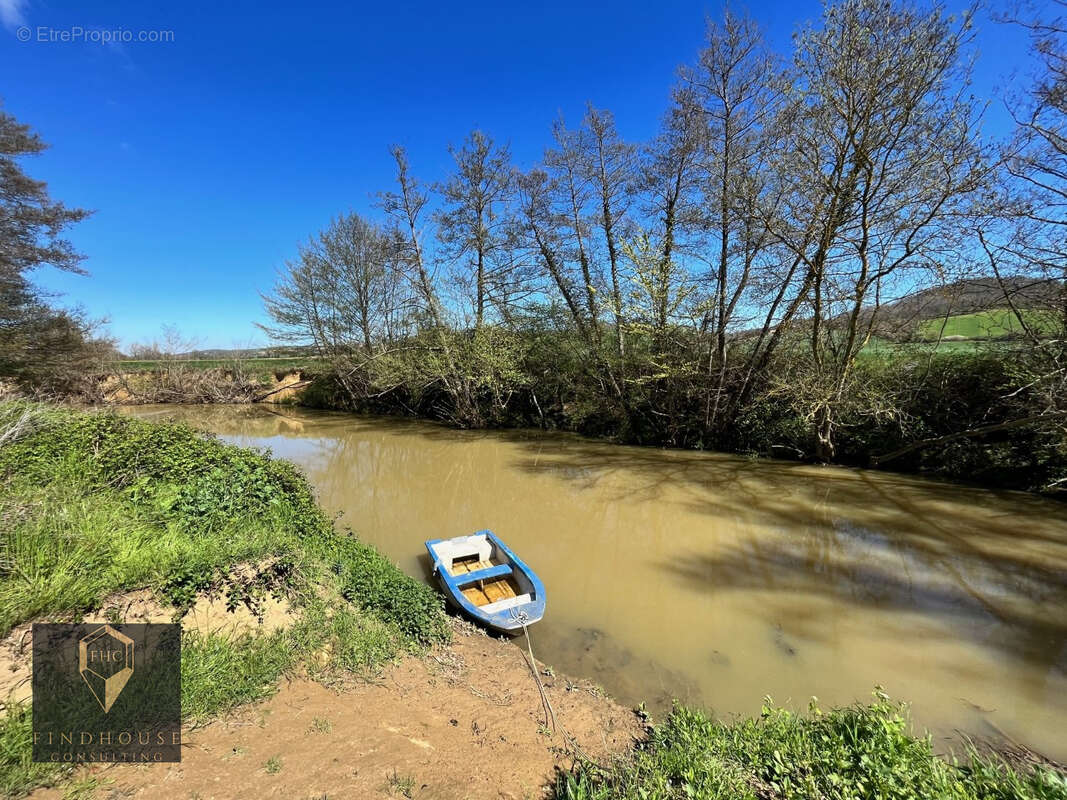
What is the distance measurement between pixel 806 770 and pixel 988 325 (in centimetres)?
1050

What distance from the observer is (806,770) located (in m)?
2.32

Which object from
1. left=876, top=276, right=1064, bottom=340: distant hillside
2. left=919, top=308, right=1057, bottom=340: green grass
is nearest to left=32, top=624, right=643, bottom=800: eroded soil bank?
left=876, top=276, right=1064, bottom=340: distant hillside

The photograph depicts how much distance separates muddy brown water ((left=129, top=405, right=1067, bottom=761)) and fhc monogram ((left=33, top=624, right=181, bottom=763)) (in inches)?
123

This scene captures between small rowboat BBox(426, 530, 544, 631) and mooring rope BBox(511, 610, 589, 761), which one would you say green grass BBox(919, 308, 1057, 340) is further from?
mooring rope BBox(511, 610, 589, 761)

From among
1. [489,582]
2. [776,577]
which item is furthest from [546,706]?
[776,577]

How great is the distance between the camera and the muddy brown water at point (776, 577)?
3.83 metres

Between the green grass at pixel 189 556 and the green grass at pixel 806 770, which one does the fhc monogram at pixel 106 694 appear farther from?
the green grass at pixel 806 770

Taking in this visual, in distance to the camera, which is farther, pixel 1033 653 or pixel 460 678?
pixel 1033 653

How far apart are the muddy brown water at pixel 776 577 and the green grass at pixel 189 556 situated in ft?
5.43

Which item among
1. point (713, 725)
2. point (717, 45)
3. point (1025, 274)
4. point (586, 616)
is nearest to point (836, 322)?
point (1025, 274)

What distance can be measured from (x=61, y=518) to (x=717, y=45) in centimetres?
1541

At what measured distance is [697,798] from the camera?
2104 mm

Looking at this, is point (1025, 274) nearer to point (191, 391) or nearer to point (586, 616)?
point (586, 616)

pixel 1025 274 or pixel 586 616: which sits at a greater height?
pixel 1025 274
